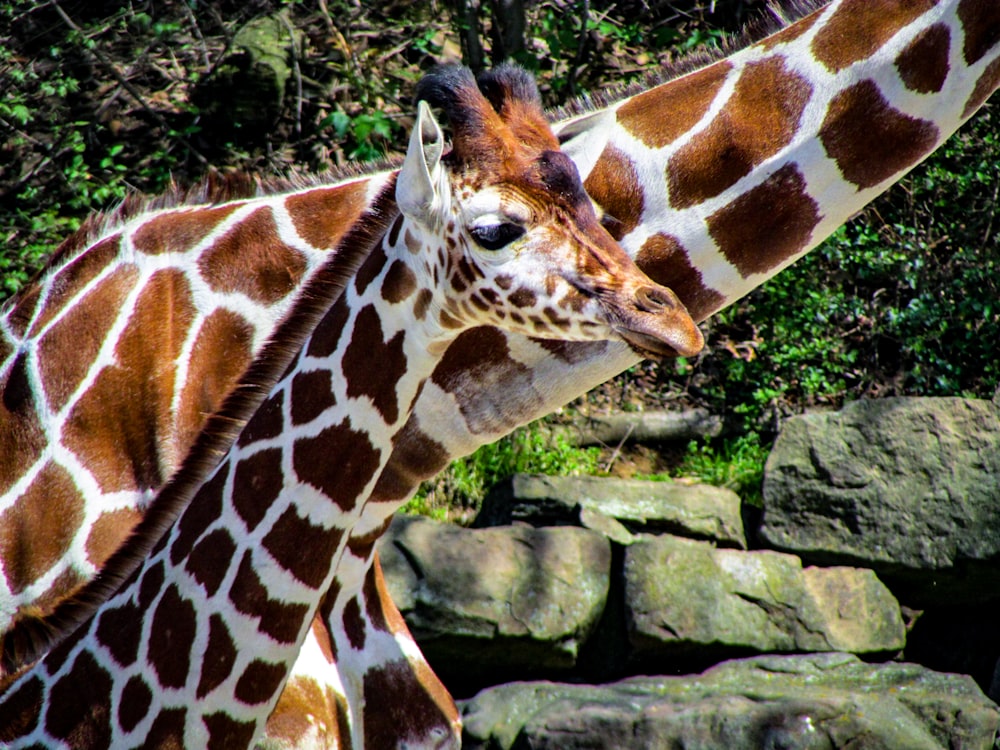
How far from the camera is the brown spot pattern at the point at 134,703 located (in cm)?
230

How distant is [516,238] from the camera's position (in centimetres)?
231

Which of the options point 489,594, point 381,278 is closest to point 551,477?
point 489,594

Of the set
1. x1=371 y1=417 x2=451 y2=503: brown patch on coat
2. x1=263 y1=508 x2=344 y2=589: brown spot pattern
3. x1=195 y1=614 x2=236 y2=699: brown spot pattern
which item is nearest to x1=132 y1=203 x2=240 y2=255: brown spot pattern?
x1=371 y1=417 x2=451 y2=503: brown patch on coat

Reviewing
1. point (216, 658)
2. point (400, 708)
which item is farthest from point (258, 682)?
point (400, 708)

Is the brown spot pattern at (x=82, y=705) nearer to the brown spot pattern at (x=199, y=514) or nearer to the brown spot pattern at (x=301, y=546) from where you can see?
the brown spot pattern at (x=199, y=514)

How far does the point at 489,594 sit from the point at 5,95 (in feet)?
14.0

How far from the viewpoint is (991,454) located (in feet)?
16.8

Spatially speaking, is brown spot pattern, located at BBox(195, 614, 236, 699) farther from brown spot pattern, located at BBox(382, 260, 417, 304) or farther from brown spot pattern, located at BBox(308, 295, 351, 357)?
brown spot pattern, located at BBox(382, 260, 417, 304)

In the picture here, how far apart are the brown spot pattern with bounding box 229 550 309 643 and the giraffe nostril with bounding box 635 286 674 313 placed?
929 mm

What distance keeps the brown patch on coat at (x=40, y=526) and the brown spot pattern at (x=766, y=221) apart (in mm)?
1834

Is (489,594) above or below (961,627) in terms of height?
above

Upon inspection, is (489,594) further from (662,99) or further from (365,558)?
(662,99)

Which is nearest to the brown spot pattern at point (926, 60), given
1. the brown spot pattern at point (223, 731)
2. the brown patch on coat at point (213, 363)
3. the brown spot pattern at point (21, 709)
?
the brown patch on coat at point (213, 363)

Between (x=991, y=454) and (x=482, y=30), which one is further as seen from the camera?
(x=482, y=30)
